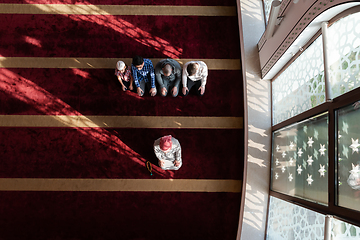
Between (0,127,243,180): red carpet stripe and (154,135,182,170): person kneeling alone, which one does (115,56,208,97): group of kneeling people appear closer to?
(0,127,243,180): red carpet stripe

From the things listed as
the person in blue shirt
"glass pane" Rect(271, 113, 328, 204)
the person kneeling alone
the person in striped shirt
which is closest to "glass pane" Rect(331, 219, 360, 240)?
"glass pane" Rect(271, 113, 328, 204)

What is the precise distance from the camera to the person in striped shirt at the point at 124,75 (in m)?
2.62

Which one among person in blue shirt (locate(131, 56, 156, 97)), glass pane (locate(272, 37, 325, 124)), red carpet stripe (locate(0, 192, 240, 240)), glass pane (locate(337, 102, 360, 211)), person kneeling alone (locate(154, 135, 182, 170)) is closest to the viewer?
glass pane (locate(337, 102, 360, 211))

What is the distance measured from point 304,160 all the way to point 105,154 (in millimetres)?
2701

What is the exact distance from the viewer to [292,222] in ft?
7.73

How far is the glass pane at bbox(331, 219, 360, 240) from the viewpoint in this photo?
5.10 feet

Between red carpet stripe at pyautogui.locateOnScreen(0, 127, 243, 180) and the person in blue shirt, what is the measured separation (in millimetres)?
655

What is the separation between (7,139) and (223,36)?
3.81 m

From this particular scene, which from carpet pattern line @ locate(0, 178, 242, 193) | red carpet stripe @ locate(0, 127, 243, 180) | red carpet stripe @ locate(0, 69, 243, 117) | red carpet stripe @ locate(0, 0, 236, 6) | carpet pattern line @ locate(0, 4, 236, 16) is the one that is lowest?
carpet pattern line @ locate(0, 178, 242, 193)

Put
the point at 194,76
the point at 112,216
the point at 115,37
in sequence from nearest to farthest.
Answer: the point at 194,76
the point at 112,216
the point at 115,37

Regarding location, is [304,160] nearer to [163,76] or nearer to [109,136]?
[163,76]

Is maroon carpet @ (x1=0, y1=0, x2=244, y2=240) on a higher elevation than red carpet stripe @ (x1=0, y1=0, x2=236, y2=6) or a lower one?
lower

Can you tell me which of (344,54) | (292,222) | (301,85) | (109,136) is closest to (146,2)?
(109,136)

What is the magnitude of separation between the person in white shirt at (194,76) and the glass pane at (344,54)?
4.38ft
